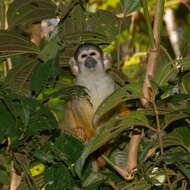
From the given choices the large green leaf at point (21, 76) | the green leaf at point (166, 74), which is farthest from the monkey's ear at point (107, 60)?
the green leaf at point (166, 74)

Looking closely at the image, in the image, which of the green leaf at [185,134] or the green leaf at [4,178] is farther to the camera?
the green leaf at [4,178]

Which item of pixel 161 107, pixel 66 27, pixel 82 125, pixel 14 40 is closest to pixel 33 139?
pixel 14 40

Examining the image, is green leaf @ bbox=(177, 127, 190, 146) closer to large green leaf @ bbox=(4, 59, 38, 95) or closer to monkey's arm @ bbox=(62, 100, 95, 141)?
large green leaf @ bbox=(4, 59, 38, 95)

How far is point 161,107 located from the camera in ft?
4.90

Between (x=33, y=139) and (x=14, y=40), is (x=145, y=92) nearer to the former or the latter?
(x=33, y=139)

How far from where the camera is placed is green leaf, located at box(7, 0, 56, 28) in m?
2.08

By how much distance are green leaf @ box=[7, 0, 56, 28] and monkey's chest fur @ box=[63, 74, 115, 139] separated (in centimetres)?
96

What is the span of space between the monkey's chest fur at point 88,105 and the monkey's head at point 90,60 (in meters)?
0.08

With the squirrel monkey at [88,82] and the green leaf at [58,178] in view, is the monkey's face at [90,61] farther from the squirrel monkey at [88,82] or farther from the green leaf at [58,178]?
the green leaf at [58,178]

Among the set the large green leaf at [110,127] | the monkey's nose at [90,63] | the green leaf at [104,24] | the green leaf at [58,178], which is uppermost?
the green leaf at [104,24]

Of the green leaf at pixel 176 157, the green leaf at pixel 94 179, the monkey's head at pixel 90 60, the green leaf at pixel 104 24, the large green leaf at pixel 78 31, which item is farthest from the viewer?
the monkey's head at pixel 90 60

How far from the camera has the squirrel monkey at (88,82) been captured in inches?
119

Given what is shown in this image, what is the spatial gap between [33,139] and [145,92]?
0.57 metres

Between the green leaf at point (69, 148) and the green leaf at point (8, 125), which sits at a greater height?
the green leaf at point (8, 125)
